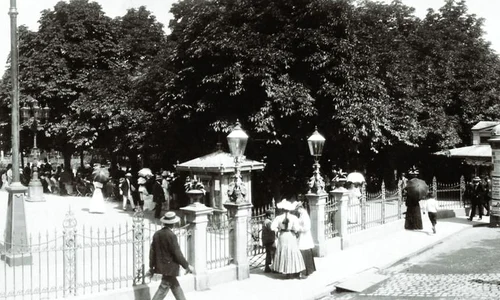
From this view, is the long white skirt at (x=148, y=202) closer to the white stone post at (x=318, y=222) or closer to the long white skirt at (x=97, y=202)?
the long white skirt at (x=97, y=202)

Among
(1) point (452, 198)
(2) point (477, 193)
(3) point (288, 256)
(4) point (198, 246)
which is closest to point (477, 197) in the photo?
(2) point (477, 193)

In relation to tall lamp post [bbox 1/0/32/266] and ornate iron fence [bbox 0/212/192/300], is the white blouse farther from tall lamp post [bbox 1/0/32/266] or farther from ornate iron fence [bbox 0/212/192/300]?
tall lamp post [bbox 1/0/32/266]

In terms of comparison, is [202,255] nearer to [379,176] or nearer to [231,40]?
[231,40]

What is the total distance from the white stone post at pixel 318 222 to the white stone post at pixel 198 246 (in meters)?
4.20

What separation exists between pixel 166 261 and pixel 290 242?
3453mm

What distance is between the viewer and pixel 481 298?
34.0 ft

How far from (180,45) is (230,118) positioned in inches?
178

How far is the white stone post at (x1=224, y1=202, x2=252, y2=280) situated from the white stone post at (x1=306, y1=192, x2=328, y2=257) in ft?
9.66

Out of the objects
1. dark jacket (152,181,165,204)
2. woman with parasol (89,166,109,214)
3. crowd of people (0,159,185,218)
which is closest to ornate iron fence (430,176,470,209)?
dark jacket (152,181,165,204)

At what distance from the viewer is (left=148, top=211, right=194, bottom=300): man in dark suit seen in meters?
9.07

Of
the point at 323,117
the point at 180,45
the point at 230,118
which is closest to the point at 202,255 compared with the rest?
the point at 230,118

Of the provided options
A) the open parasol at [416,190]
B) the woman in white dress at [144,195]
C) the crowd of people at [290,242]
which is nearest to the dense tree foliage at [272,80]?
the woman in white dress at [144,195]

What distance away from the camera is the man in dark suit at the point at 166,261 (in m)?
9.07

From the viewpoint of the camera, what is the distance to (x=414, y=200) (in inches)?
724
